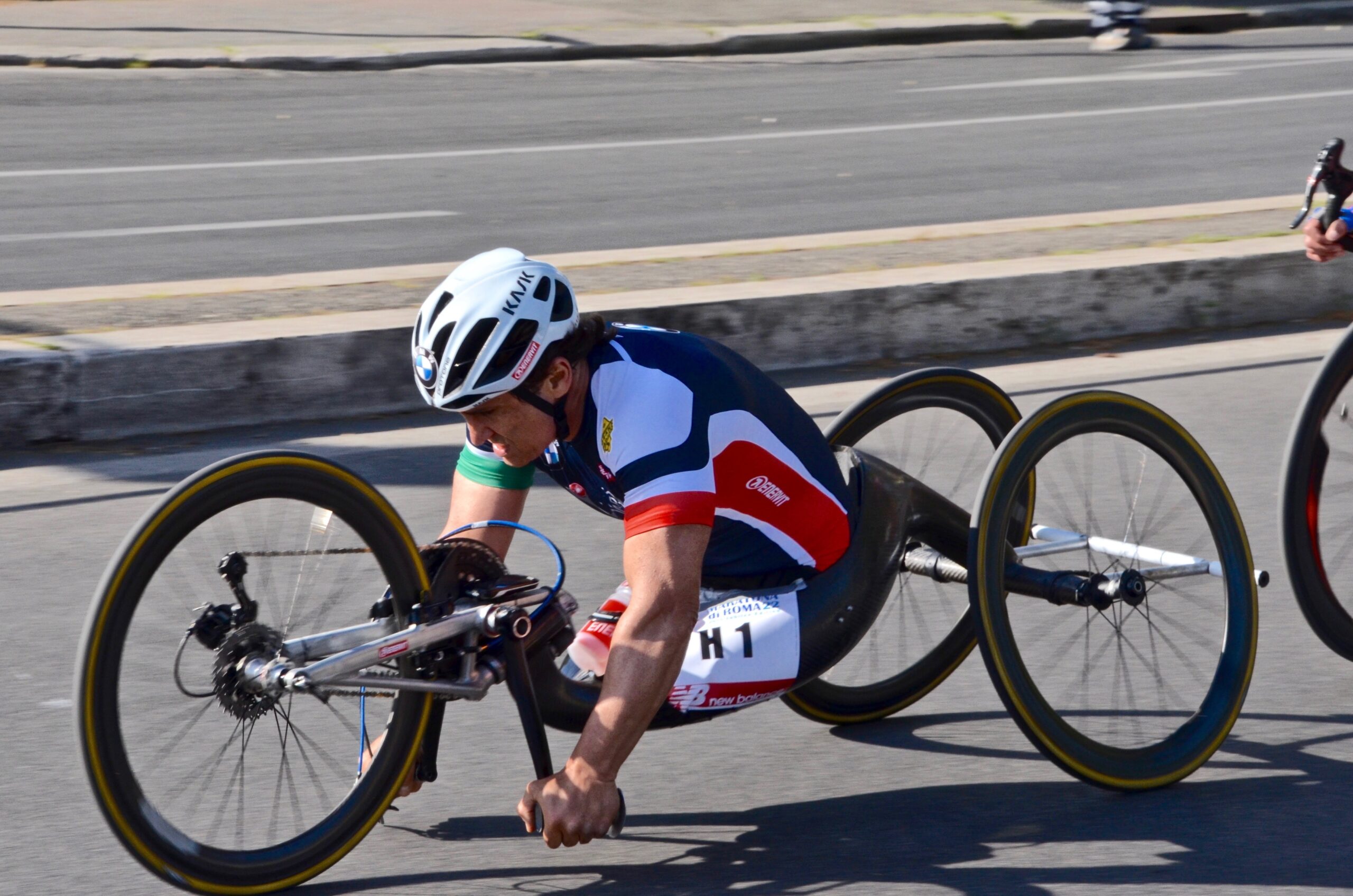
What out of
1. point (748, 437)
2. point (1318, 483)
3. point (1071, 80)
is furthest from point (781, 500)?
point (1071, 80)

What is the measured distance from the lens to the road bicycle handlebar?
4.21m

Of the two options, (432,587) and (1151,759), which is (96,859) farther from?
(1151,759)

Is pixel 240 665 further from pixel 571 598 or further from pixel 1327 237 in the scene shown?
pixel 1327 237

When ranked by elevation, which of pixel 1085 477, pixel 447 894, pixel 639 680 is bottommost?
pixel 447 894

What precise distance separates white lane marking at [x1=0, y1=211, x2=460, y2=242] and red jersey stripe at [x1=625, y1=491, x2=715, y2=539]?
7492mm

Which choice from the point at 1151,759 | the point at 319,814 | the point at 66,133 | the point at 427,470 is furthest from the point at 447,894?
the point at 66,133

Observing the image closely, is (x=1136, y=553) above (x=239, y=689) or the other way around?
above

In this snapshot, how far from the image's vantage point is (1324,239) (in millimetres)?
4355

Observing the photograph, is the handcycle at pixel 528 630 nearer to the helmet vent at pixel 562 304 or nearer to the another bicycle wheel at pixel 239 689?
the another bicycle wheel at pixel 239 689

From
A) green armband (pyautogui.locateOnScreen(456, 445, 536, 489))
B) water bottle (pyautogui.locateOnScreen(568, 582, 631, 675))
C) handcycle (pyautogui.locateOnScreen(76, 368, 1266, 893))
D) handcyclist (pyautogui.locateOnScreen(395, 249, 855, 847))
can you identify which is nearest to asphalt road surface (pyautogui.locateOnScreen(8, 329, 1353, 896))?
handcycle (pyautogui.locateOnScreen(76, 368, 1266, 893))

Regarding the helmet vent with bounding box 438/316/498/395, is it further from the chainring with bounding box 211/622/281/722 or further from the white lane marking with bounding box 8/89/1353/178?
the white lane marking with bounding box 8/89/1353/178

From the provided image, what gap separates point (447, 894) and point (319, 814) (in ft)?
0.97

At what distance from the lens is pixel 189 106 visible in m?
15.0

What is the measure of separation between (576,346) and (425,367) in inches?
11.0
